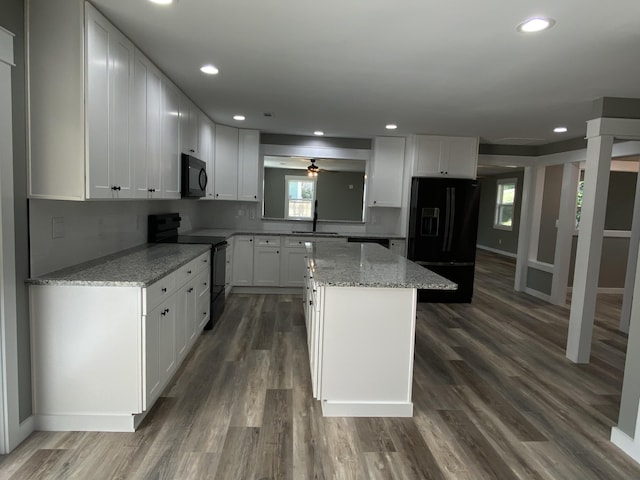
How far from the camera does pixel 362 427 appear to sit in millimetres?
2348

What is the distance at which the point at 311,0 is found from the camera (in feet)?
6.27

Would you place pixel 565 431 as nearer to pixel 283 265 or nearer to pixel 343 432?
pixel 343 432

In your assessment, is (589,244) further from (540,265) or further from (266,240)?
(266,240)

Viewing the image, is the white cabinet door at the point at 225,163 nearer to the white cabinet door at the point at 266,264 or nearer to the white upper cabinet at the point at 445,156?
the white cabinet door at the point at 266,264

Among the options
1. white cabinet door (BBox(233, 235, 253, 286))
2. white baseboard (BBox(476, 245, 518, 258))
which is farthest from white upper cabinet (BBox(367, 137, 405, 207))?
white baseboard (BBox(476, 245, 518, 258))

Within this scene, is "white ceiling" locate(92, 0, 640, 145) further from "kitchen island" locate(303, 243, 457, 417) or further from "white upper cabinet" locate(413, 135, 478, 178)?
"kitchen island" locate(303, 243, 457, 417)

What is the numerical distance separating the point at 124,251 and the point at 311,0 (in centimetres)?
240

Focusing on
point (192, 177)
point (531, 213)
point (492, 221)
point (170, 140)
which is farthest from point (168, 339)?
point (492, 221)

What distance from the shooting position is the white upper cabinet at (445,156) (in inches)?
208

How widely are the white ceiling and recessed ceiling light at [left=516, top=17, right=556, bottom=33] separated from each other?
0.13 feet

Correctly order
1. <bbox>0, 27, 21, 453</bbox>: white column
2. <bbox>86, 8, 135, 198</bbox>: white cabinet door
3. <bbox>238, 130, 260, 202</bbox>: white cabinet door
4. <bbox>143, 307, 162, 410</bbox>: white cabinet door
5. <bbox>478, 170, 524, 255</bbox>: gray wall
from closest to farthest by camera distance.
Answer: <bbox>0, 27, 21, 453</bbox>: white column < <bbox>86, 8, 135, 198</bbox>: white cabinet door < <bbox>143, 307, 162, 410</bbox>: white cabinet door < <bbox>238, 130, 260, 202</bbox>: white cabinet door < <bbox>478, 170, 524, 255</bbox>: gray wall

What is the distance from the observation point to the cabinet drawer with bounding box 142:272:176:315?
2.14 meters

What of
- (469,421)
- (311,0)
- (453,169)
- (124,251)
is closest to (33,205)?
(124,251)

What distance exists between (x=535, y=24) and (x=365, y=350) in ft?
6.83
